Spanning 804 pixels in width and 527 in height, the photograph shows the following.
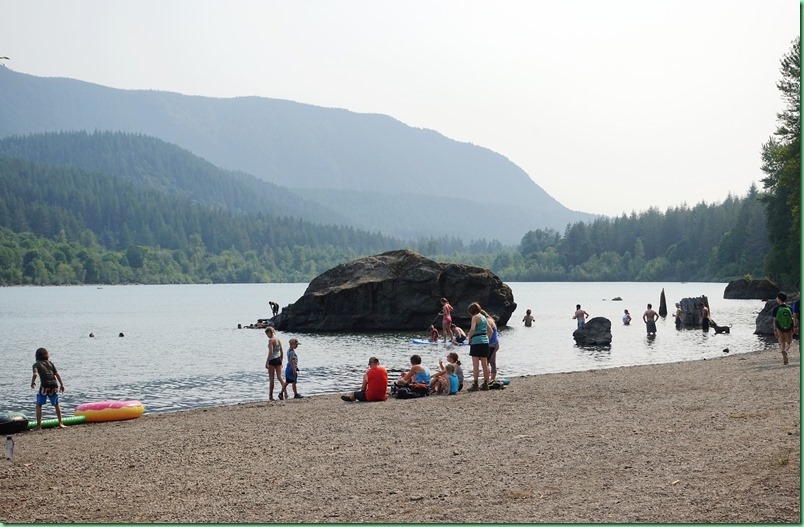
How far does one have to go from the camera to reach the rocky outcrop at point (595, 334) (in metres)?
49.6

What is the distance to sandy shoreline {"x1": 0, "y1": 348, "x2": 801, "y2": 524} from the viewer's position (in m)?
10.9

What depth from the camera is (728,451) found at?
43.5 feet

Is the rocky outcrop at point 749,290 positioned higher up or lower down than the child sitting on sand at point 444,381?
higher up

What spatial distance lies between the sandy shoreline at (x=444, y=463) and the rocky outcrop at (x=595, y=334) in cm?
2724

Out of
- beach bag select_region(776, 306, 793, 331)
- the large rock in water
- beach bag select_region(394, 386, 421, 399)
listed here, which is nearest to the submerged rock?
Result: the large rock in water

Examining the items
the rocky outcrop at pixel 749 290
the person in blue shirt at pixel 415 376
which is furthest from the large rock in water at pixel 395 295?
the rocky outcrop at pixel 749 290

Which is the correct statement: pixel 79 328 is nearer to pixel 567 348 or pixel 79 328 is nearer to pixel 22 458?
pixel 567 348

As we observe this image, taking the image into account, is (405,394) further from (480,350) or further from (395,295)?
(395,295)

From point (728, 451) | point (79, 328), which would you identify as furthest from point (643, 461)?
point (79, 328)

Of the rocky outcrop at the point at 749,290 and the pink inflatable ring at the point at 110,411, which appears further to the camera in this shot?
the rocky outcrop at the point at 749,290

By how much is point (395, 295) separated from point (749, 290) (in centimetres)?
6604

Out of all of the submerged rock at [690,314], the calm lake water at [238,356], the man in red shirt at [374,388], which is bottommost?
the calm lake water at [238,356]

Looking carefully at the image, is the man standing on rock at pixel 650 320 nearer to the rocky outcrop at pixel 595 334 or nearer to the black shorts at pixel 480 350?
the rocky outcrop at pixel 595 334

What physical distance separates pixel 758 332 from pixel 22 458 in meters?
43.8
